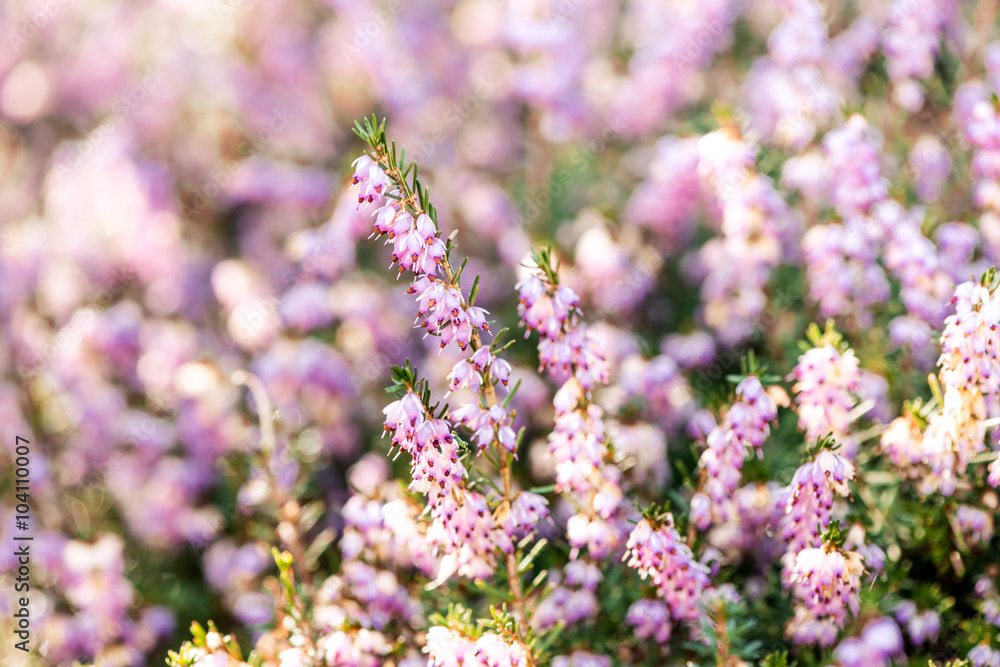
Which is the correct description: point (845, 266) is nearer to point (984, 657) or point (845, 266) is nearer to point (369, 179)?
point (984, 657)

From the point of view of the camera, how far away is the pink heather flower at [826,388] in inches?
135

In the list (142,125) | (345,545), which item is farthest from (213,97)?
(345,545)

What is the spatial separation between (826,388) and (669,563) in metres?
1.06

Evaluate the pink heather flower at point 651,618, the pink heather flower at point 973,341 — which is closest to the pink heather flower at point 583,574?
the pink heather flower at point 651,618

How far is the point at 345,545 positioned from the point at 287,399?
1.82m

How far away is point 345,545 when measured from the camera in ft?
12.5

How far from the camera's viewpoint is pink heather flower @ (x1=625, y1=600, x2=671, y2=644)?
3.52 meters

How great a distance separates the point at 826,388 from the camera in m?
3.45

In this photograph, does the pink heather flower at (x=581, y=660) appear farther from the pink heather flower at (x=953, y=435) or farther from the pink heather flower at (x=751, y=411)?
the pink heather flower at (x=953, y=435)

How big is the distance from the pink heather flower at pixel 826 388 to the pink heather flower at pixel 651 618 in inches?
41.3

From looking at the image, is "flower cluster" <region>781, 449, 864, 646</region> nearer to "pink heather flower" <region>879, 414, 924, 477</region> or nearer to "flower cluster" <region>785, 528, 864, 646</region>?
"flower cluster" <region>785, 528, 864, 646</region>

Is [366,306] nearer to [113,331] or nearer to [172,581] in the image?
[113,331]

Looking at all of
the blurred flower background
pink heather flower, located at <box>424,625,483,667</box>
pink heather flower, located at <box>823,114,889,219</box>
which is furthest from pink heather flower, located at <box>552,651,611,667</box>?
pink heather flower, located at <box>823,114,889,219</box>

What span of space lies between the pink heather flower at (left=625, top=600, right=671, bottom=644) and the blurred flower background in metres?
0.01
